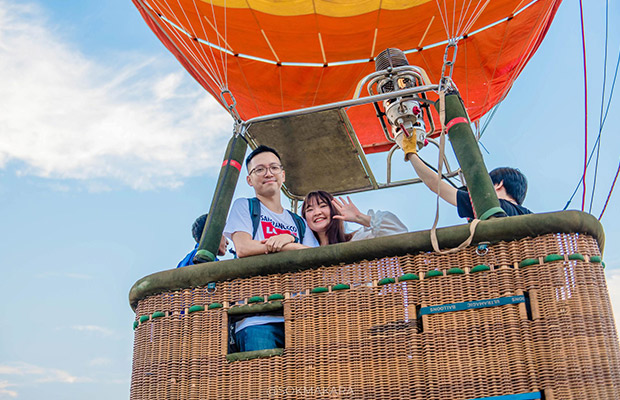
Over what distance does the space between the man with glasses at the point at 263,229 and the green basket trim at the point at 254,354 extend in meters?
0.11

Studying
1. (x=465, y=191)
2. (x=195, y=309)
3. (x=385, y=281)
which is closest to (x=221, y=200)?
(x=195, y=309)

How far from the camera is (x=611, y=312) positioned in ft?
5.64

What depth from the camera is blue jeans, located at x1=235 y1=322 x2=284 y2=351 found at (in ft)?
6.65

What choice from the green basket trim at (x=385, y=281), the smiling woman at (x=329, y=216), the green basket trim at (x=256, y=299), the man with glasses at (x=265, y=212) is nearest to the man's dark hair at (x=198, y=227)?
the man with glasses at (x=265, y=212)

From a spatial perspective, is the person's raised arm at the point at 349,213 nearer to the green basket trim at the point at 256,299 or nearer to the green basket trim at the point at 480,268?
the green basket trim at the point at 256,299

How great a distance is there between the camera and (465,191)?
251cm

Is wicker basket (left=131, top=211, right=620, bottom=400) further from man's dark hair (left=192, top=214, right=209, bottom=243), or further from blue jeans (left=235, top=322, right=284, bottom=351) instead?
man's dark hair (left=192, top=214, right=209, bottom=243)

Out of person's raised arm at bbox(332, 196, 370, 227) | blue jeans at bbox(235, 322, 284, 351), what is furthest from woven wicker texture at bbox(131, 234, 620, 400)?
person's raised arm at bbox(332, 196, 370, 227)

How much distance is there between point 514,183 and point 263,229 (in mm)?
1141

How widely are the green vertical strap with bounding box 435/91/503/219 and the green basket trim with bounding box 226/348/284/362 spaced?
74 centimetres

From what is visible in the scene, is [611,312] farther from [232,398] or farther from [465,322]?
[232,398]

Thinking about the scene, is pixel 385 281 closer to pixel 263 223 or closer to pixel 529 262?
pixel 529 262

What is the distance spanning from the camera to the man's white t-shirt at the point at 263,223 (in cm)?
255

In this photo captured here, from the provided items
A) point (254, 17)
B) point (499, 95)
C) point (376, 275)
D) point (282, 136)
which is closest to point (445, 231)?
point (376, 275)
